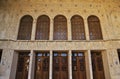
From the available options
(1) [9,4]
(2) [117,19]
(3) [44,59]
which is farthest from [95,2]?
(1) [9,4]

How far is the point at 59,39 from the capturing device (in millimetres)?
9312

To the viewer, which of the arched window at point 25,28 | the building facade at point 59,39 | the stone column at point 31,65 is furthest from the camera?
the arched window at point 25,28

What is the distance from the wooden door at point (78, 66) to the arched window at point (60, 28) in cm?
A: 160

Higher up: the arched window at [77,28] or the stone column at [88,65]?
the arched window at [77,28]

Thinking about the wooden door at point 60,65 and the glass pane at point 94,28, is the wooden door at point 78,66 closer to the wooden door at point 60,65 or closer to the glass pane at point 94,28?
the wooden door at point 60,65

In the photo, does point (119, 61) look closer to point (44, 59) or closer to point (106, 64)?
point (106, 64)

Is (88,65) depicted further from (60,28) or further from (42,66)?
(60,28)

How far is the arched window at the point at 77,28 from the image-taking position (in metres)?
9.48

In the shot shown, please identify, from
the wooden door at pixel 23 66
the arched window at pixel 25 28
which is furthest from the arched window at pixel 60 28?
the wooden door at pixel 23 66

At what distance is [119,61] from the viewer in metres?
8.83

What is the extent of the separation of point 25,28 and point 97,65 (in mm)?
6104

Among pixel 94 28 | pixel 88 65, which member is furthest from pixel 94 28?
pixel 88 65

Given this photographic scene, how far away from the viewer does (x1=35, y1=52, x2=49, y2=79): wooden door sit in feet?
28.3

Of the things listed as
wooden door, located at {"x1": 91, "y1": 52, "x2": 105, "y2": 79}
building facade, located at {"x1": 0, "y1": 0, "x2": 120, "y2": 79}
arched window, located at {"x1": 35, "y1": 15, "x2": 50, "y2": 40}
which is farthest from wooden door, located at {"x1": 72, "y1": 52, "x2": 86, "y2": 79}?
arched window, located at {"x1": 35, "y1": 15, "x2": 50, "y2": 40}
